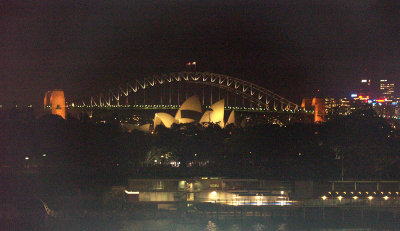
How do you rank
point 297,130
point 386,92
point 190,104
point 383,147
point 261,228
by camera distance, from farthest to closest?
point 386,92
point 190,104
point 297,130
point 383,147
point 261,228

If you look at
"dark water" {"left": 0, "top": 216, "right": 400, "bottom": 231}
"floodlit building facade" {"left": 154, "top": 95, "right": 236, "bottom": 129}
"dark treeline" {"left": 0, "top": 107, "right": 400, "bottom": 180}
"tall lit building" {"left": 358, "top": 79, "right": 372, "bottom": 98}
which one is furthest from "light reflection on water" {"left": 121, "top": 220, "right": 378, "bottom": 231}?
"tall lit building" {"left": 358, "top": 79, "right": 372, "bottom": 98}

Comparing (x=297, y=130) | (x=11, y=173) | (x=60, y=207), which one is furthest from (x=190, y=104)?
(x=60, y=207)

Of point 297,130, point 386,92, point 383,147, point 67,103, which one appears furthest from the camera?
point 386,92

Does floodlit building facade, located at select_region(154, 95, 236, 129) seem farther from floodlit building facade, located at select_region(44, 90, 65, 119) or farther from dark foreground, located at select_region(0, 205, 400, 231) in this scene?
dark foreground, located at select_region(0, 205, 400, 231)

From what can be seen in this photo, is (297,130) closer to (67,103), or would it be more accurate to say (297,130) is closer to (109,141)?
(109,141)

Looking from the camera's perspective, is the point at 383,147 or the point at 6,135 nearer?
the point at 383,147
